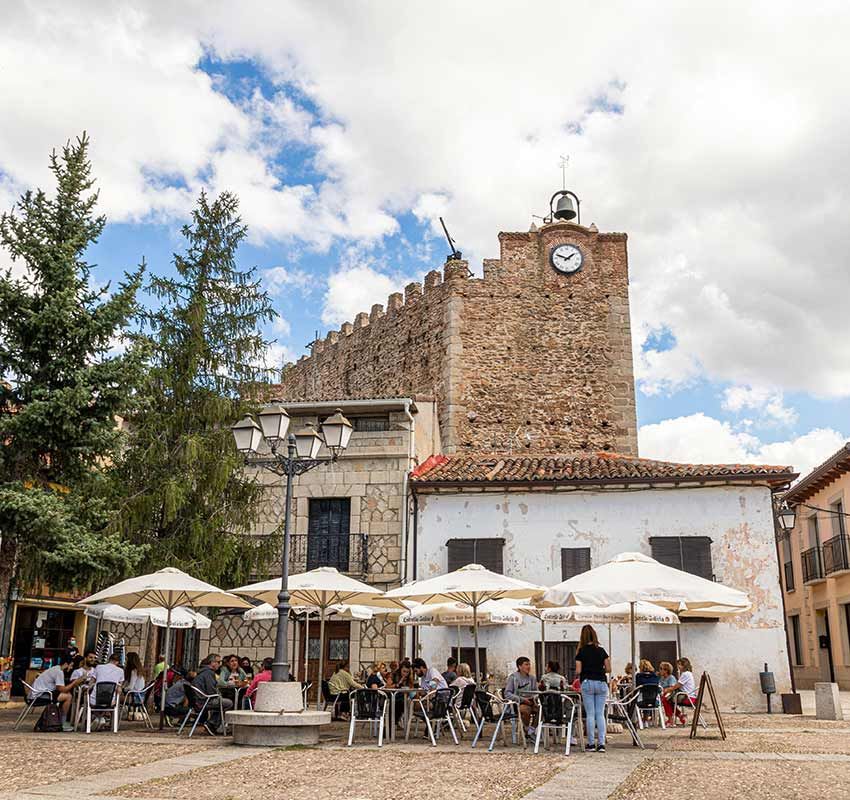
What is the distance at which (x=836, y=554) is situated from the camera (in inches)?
981

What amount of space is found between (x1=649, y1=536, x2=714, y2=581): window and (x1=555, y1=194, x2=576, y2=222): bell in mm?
15218

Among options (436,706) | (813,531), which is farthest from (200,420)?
(813,531)

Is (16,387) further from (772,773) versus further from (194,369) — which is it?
(772,773)

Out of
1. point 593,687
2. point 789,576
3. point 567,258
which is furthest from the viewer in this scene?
point 789,576

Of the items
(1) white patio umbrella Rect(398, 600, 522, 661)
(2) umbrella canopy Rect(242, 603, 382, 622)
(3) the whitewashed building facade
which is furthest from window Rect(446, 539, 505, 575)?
(1) white patio umbrella Rect(398, 600, 522, 661)

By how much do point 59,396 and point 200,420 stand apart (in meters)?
A: 4.19

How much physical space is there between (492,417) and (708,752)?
18774 mm

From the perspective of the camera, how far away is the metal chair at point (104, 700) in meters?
11.2

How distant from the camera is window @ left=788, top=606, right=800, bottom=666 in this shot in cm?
2941

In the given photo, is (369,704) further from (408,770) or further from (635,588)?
(635,588)

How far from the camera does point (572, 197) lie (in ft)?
100.0

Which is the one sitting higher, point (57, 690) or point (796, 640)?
point (796, 640)

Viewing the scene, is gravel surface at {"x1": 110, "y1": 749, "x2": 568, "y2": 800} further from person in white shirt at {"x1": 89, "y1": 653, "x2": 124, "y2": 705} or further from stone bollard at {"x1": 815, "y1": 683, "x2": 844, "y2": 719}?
stone bollard at {"x1": 815, "y1": 683, "x2": 844, "y2": 719}

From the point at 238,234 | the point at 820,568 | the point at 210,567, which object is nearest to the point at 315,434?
the point at 210,567
